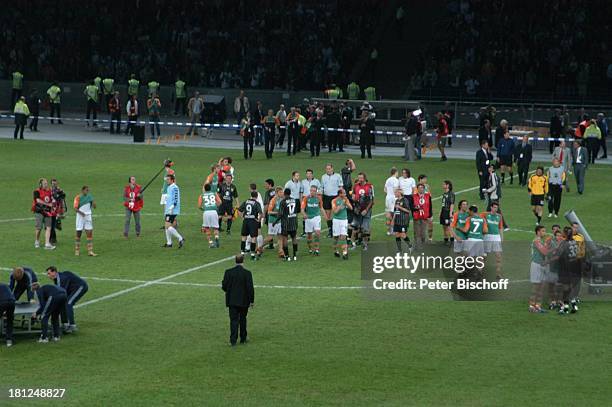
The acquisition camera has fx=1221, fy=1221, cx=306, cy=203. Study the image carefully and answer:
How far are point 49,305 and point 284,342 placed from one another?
4550mm

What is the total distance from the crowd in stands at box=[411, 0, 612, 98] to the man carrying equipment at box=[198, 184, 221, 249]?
33898 millimetres

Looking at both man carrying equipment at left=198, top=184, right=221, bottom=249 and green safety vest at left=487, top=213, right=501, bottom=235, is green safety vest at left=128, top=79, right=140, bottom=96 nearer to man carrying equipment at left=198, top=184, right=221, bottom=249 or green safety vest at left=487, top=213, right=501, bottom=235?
man carrying equipment at left=198, top=184, right=221, bottom=249

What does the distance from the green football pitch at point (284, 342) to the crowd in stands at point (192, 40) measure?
34.7 meters

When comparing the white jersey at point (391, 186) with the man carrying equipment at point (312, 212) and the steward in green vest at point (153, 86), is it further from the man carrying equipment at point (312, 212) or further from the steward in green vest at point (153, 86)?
the steward in green vest at point (153, 86)

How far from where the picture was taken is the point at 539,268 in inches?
1036

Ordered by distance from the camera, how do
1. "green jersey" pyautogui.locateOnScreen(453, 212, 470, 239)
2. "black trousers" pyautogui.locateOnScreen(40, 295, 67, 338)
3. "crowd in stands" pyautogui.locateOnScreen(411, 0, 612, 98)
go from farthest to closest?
"crowd in stands" pyautogui.locateOnScreen(411, 0, 612, 98)
"green jersey" pyautogui.locateOnScreen(453, 212, 470, 239)
"black trousers" pyautogui.locateOnScreen(40, 295, 67, 338)

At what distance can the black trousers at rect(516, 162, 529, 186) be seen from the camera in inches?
1800

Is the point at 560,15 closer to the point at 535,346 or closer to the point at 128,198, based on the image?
the point at 128,198

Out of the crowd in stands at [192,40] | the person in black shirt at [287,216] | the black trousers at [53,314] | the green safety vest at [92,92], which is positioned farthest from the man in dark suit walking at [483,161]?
the green safety vest at [92,92]

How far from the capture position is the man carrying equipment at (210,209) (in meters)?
33.3

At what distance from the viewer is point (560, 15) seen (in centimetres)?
6650

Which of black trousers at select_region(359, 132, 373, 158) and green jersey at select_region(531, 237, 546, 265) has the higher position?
black trousers at select_region(359, 132, 373, 158)

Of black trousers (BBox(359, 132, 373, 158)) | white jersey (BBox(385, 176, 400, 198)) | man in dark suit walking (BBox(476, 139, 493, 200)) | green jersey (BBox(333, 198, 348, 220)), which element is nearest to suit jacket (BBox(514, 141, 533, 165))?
man in dark suit walking (BBox(476, 139, 493, 200))

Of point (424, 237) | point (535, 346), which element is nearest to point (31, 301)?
point (535, 346)
